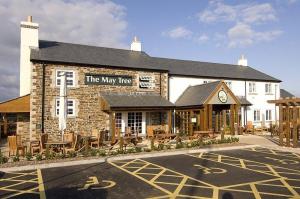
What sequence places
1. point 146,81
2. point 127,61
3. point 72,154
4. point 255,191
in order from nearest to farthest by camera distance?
point 255,191, point 72,154, point 146,81, point 127,61

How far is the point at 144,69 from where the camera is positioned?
22047 mm

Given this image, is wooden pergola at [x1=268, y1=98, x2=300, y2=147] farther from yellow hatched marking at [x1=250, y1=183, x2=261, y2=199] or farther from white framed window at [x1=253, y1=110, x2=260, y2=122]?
white framed window at [x1=253, y1=110, x2=260, y2=122]

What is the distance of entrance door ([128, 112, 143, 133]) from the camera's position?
21203 millimetres

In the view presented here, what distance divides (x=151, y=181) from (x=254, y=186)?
3282 mm

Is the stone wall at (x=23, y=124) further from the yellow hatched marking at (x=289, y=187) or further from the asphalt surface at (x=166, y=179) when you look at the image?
the yellow hatched marking at (x=289, y=187)

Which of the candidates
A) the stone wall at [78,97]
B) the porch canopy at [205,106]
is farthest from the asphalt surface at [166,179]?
the porch canopy at [205,106]

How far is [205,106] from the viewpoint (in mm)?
21312

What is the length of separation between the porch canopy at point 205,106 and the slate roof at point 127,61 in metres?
2.89

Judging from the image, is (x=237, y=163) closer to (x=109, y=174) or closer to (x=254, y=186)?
(x=254, y=186)

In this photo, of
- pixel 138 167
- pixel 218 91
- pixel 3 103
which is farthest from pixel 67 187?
pixel 218 91

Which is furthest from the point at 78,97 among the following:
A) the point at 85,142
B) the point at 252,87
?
the point at 252,87

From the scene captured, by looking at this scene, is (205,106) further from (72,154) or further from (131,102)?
(72,154)

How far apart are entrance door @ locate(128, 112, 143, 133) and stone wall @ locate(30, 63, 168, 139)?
1.84 metres

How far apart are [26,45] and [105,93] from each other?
7145 mm
